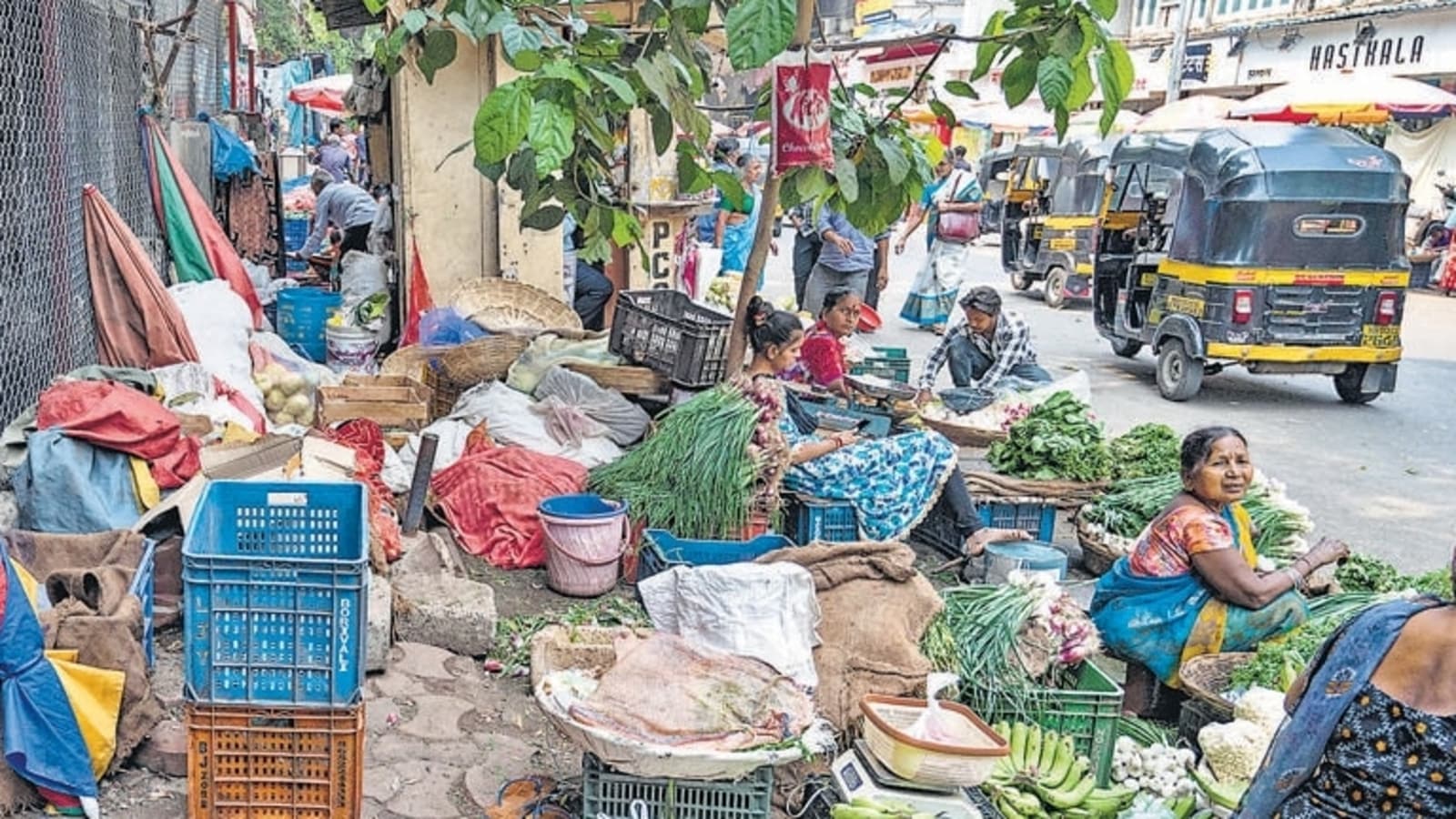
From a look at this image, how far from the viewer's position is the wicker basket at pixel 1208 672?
4.43 meters

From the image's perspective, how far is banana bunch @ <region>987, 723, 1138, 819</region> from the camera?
12.3ft

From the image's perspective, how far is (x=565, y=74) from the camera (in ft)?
12.7

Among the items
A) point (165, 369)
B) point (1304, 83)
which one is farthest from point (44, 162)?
point (1304, 83)

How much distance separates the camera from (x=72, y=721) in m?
3.60

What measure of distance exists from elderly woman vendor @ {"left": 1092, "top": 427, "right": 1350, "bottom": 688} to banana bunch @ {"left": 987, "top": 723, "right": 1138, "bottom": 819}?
2.55 feet

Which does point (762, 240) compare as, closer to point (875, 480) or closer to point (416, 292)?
point (875, 480)

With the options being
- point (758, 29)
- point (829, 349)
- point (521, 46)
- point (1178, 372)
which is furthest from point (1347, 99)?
point (521, 46)

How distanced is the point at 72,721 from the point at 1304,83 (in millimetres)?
18346

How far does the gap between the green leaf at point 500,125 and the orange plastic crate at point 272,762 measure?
164 cm

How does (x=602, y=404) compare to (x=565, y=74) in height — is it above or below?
below

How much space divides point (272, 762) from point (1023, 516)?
414 centimetres

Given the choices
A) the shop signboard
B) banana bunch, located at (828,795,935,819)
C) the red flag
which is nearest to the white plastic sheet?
banana bunch, located at (828,795,935,819)

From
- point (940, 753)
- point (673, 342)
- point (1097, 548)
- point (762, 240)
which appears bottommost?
point (1097, 548)

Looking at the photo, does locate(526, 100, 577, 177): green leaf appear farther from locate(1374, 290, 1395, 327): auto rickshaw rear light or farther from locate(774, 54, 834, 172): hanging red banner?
locate(1374, 290, 1395, 327): auto rickshaw rear light
